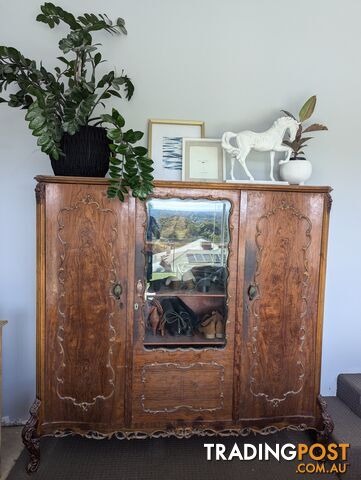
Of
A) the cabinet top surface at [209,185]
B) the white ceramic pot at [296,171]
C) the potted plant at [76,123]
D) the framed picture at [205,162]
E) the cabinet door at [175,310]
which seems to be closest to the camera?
the potted plant at [76,123]

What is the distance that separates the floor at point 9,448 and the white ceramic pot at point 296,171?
7.42 feet

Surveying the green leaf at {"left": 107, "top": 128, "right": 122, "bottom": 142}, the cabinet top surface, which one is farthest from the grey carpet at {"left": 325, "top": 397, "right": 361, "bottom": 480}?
the green leaf at {"left": 107, "top": 128, "right": 122, "bottom": 142}

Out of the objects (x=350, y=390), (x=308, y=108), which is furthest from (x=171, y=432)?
(x=308, y=108)

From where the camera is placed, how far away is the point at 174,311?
1915 mm

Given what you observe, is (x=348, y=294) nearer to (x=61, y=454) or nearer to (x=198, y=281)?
(x=198, y=281)

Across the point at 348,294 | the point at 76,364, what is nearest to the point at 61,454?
the point at 76,364

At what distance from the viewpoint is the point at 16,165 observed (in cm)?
212

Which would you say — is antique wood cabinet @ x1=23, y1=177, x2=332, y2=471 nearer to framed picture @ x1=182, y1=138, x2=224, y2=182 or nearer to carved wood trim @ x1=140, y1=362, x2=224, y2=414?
carved wood trim @ x1=140, y1=362, x2=224, y2=414

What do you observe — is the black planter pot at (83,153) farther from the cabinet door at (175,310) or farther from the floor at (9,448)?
the floor at (9,448)

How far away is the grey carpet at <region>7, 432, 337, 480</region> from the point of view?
175 centimetres

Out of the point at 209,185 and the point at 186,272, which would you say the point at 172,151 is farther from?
the point at 186,272

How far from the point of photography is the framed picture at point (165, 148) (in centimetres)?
216

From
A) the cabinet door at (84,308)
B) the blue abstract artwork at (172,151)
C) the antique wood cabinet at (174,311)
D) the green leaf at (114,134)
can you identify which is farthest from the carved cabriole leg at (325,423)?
the green leaf at (114,134)

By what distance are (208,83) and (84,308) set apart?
64.5 inches
